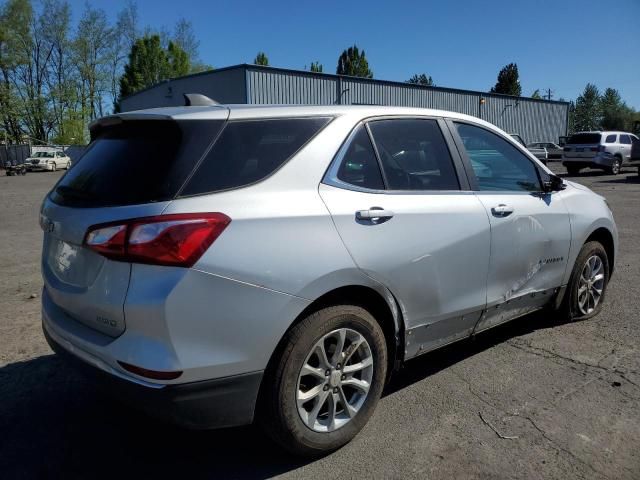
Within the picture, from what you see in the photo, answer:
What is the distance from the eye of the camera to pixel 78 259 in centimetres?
248

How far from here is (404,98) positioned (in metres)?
30.3

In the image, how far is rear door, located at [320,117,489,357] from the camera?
2.73m

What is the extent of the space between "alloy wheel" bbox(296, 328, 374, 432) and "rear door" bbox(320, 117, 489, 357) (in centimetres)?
35

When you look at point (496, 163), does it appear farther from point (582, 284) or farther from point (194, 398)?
point (194, 398)

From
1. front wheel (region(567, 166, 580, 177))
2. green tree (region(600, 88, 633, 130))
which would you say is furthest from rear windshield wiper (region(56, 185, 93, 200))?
green tree (region(600, 88, 633, 130))

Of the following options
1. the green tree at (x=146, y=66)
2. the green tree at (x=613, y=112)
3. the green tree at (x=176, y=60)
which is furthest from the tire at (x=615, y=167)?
the green tree at (x=613, y=112)

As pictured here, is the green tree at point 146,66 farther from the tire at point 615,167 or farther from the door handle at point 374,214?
the door handle at point 374,214

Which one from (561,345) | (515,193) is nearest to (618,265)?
(561,345)

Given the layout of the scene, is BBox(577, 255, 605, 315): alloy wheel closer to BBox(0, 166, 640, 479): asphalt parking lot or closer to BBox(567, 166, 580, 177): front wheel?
BBox(0, 166, 640, 479): asphalt parking lot

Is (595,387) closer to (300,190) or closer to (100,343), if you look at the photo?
(300,190)

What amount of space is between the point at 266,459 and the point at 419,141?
208cm

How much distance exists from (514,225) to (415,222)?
1.03m

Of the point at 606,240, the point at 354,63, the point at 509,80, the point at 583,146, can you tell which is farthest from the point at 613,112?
the point at 606,240

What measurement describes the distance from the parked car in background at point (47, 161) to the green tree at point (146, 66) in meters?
14.7
